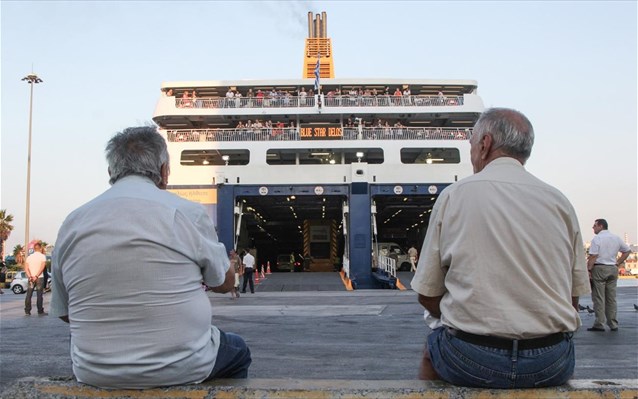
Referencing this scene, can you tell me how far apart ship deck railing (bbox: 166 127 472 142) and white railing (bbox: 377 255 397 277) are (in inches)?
206

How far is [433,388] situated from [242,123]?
84.6 feet

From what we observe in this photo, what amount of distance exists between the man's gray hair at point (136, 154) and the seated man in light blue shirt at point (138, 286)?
12cm

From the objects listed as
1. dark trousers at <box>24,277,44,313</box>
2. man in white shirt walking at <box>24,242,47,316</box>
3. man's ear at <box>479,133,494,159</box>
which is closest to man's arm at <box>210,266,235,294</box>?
man's ear at <box>479,133,494,159</box>

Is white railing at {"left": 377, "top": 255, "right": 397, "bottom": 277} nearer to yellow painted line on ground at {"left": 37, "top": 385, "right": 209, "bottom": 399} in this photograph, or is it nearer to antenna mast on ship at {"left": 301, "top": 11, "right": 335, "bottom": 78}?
antenna mast on ship at {"left": 301, "top": 11, "right": 335, "bottom": 78}

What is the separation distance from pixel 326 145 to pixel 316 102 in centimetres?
231

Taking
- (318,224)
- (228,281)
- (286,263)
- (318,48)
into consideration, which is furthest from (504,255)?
(286,263)

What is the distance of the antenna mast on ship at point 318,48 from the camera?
3506 centimetres

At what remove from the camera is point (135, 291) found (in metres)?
2.10

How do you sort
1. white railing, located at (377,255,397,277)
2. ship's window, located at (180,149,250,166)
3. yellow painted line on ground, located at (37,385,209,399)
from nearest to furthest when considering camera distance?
yellow painted line on ground, located at (37,385,209,399) → white railing, located at (377,255,397,277) → ship's window, located at (180,149,250,166)

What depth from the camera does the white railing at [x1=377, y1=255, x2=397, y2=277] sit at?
22.5m

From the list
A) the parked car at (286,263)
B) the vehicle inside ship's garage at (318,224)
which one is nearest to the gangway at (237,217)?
the vehicle inside ship's garage at (318,224)

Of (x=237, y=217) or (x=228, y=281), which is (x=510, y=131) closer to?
(x=228, y=281)

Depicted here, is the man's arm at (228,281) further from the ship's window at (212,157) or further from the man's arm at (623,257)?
the ship's window at (212,157)

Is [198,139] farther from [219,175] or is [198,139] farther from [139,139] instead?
[139,139]
